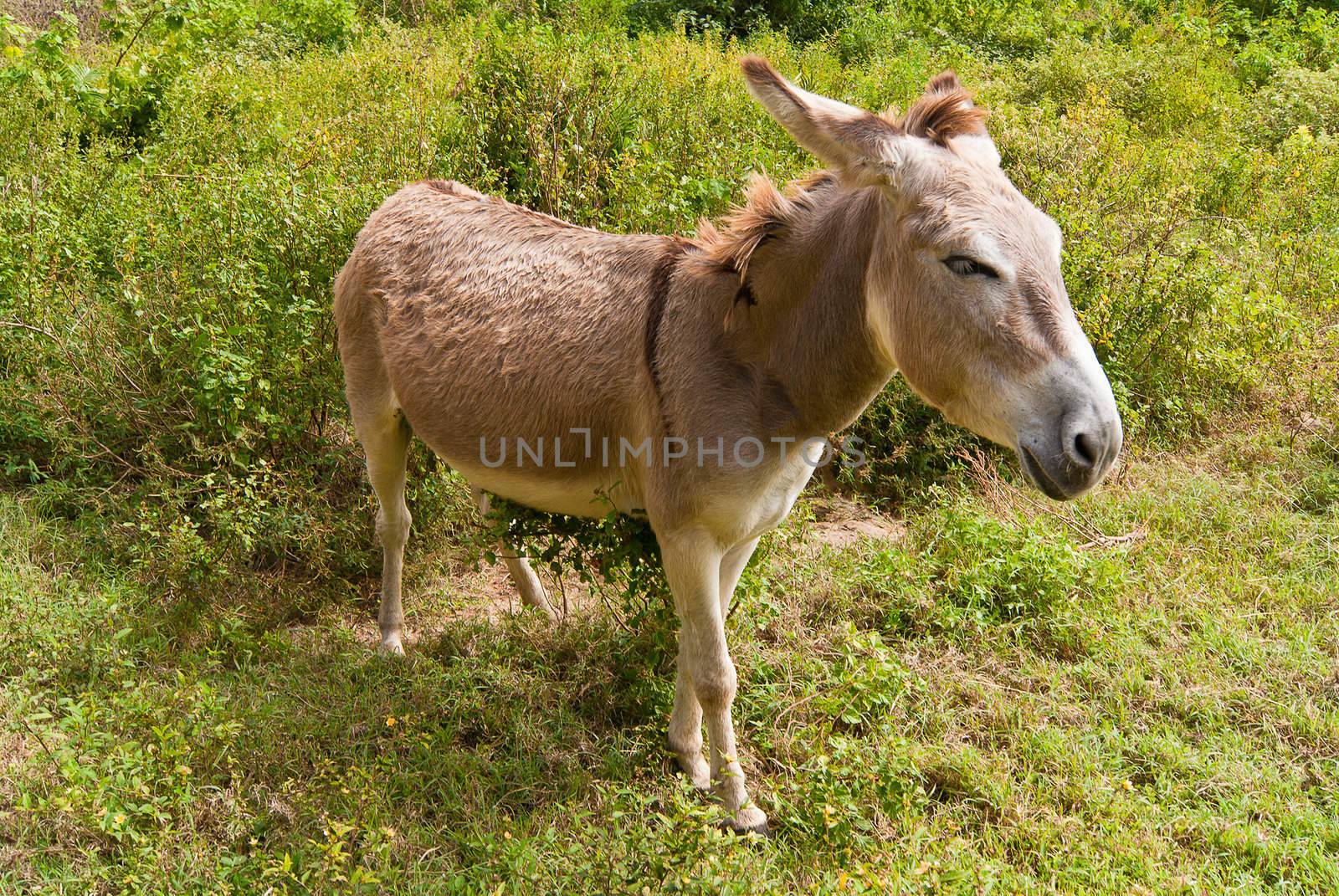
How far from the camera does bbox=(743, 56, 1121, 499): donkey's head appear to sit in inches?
88.7

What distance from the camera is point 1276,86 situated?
10.4m

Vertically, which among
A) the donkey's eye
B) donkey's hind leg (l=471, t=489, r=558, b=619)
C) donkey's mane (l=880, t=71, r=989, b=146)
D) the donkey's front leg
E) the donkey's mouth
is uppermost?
donkey's mane (l=880, t=71, r=989, b=146)

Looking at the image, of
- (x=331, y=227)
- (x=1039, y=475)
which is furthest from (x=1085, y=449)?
(x=331, y=227)

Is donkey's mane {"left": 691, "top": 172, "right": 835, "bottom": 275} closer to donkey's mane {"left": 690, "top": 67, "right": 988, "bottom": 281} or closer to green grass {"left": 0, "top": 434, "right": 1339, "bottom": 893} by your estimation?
donkey's mane {"left": 690, "top": 67, "right": 988, "bottom": 281}

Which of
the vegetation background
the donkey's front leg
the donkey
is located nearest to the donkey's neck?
the donkey

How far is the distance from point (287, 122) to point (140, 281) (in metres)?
3.01

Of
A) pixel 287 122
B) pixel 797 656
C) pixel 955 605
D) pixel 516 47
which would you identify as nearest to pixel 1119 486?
pixel 955 605

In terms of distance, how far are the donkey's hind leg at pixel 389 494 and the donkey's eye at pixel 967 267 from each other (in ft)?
7.94

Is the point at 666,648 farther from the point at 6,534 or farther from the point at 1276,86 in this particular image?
the point at 1276,86

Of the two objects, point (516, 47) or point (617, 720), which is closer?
point (617, 720)

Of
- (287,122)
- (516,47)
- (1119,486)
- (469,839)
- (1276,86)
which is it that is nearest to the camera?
(469,839)

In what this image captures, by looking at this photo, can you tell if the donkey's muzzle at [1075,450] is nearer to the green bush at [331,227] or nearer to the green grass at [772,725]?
the green grass at [772,725]

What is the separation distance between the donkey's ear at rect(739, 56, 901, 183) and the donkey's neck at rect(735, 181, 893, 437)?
0.21m

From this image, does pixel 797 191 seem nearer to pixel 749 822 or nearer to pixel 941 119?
pixel 941 119
